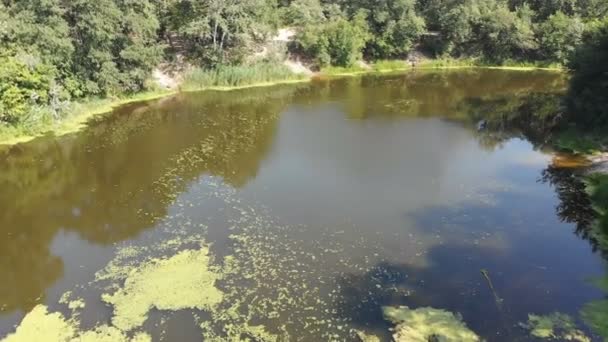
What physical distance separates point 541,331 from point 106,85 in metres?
27.0

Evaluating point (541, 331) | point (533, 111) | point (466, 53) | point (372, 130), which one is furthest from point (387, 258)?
point (466, 53)

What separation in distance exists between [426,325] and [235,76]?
95.0ft

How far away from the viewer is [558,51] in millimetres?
47500

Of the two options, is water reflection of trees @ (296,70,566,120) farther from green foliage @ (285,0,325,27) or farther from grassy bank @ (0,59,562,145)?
green foliage @ (285,0,325,27)

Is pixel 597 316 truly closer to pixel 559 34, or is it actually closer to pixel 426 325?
pixel 426 325

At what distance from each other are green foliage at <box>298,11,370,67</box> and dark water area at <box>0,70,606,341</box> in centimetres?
1543

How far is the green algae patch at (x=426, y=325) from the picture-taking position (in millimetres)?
10719

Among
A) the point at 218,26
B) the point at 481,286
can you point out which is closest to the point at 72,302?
the point at 481,286

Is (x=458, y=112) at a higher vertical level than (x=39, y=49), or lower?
lower

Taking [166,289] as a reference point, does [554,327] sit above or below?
below

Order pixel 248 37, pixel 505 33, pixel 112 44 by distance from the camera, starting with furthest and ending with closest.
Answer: pixel 505 33, pixel 248 37, pixel 112 44

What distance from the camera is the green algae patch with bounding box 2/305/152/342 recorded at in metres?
10.9

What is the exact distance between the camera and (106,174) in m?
20.1

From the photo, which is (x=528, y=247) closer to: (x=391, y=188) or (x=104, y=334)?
(x=391, y=188)
